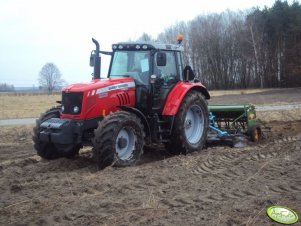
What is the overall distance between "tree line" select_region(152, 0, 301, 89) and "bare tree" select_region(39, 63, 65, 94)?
4947cm

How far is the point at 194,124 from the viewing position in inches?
387

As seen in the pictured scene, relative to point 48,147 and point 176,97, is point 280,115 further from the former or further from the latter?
point 48,147

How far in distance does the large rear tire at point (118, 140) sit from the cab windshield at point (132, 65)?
1182 millimetres

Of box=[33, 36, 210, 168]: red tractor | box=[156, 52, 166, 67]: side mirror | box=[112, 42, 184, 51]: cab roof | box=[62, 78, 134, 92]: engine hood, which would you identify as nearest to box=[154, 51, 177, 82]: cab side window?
box=[33, 36, 210, 168]: red tractor

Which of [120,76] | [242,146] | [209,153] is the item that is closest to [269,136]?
[242,146]

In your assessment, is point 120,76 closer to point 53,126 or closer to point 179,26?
point 53,126

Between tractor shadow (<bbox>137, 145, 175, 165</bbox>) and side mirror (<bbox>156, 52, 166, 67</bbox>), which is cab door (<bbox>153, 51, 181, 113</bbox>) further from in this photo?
tractor shadow (<bbox>137, 145, 175, 165</bbox>)

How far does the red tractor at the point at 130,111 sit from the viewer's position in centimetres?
754

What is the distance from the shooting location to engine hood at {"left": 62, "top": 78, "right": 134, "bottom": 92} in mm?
7812

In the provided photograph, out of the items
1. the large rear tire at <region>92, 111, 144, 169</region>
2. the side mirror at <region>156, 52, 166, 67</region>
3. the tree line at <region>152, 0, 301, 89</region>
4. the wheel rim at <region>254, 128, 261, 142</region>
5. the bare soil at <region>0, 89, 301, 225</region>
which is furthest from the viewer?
the tree line at <region>152, 0, 301, 89</region>

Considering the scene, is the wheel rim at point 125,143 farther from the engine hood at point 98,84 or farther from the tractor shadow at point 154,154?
the engine hood at point 98,84

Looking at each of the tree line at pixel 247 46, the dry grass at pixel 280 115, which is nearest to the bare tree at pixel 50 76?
the tree line at pixel 247 46

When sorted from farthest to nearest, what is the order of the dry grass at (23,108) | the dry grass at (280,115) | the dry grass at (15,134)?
1. the dry grass at (23,108)
2. the dry grass at (280,115)
3. the dry grass at (15,134)

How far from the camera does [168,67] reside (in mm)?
9219
